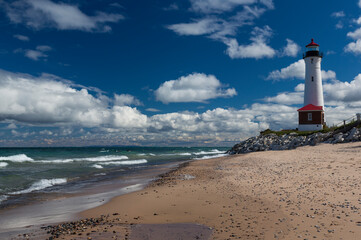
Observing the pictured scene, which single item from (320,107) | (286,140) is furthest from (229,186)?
(320,107)

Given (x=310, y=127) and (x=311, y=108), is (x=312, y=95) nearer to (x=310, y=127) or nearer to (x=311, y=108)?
(x=311, y=108)

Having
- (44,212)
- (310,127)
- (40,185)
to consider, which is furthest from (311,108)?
(44,212)

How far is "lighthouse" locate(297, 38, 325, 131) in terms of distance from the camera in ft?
133

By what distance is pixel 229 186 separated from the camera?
11500mm

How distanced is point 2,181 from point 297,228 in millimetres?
18210

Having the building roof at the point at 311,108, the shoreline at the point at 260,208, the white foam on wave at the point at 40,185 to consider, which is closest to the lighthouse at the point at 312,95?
the building roof at the point at 311,108

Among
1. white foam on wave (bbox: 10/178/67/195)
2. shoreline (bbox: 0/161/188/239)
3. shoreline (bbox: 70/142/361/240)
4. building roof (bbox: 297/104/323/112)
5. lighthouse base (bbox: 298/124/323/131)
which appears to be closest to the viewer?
shoreline (bbox: 70/142/361/240)

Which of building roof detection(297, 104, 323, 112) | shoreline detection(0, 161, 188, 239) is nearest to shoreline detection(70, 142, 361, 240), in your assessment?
shoreline detection(0, 161, 188, 239)

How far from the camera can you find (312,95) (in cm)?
4294

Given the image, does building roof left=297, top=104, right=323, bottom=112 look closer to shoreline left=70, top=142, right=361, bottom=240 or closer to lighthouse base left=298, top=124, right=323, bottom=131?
lighthouse base left=298, top=124, right=323, bottom=131

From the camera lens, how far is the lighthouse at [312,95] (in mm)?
40594

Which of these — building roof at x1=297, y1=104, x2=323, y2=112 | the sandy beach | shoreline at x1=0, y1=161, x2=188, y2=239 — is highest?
building roof at x1=297, y1=104, x2=323, y2=112

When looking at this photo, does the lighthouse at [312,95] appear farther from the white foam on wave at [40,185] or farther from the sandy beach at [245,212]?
the white foam on wave at [40,185]

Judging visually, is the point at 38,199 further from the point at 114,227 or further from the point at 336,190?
the point at 336,190
